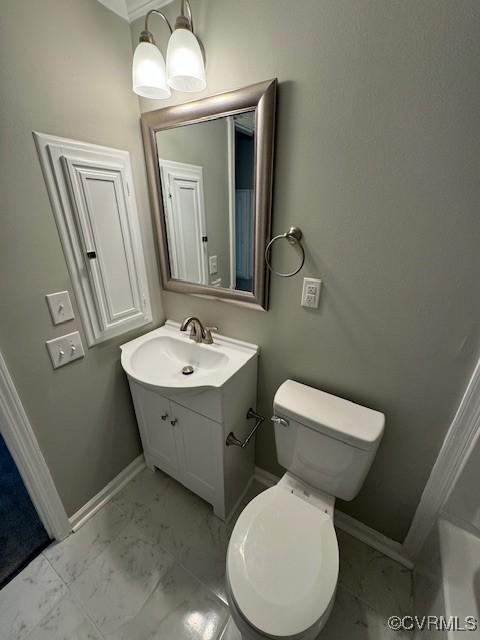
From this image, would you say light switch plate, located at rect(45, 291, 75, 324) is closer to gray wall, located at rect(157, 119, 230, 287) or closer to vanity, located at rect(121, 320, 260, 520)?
vanity, located at rect(121, 320, 260, 520)

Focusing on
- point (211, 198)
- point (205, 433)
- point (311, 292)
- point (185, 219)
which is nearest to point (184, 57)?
point (211, 198)

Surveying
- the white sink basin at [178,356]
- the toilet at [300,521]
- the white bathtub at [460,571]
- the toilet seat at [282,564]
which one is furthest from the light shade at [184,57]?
the white bathtub at [460,571]

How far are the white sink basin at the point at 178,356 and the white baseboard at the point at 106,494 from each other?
71 centimetres

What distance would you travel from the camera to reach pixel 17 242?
2.93 ft

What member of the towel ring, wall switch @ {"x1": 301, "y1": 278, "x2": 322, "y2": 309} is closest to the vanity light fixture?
the towel ring

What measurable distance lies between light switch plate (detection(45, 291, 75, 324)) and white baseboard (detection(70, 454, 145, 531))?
980 mm

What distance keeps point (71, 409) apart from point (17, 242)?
2.38ft

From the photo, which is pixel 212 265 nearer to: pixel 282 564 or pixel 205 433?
pixel 205 433

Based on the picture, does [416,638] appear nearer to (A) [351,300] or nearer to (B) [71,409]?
(A) [351,300]

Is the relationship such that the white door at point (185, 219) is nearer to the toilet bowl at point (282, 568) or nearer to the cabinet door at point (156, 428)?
the cabinet door at point (156, 428)

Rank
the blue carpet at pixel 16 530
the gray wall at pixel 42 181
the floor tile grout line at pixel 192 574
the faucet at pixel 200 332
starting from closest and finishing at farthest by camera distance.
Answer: the gray wall at pixel 42 181, the floor tile grout line at pixel 192 574, the blue carpet at pixel 16 530, the faucet at pixel 200 332

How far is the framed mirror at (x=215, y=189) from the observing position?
0.95m

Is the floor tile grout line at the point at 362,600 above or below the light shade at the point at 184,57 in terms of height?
below

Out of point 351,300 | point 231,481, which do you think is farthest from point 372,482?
→ point 351,300
